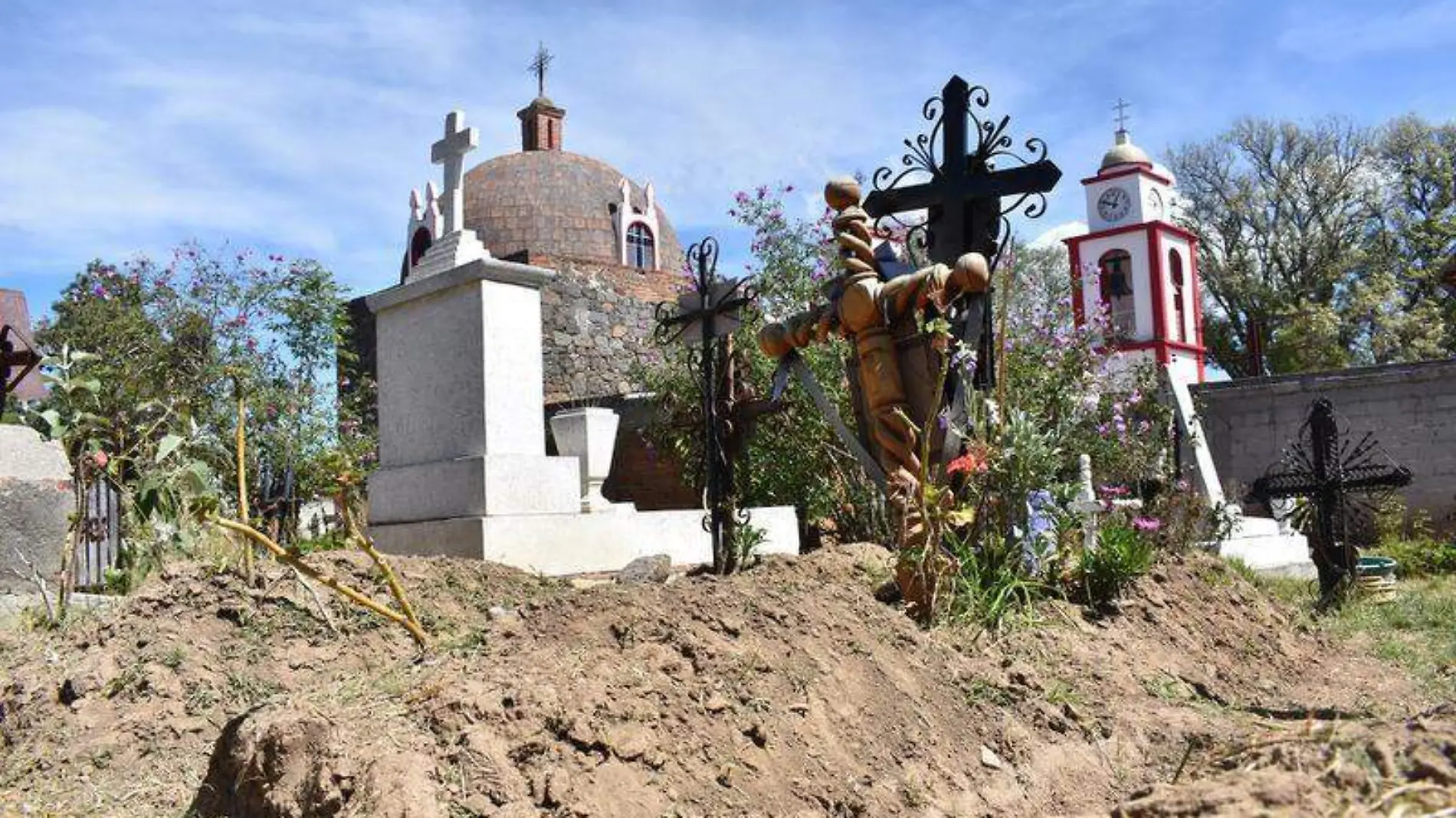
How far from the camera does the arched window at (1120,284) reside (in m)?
27.5

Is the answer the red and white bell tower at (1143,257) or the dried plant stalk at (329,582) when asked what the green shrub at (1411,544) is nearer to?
the dried plant stalk at (329,582)

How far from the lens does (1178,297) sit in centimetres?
2792

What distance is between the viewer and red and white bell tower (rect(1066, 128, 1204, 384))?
27.0 meters

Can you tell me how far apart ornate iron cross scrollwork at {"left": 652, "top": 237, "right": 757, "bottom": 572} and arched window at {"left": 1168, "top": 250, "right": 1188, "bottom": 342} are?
23.6m

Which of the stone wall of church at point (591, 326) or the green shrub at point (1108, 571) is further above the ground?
the stone wall of church at point (591, 326)

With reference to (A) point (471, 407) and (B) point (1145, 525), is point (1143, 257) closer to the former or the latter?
(B) point (1145, 525)

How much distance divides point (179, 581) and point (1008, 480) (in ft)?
10.3

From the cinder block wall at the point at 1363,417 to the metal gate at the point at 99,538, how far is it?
1051 cm

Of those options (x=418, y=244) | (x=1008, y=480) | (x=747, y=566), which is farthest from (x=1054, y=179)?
(x=418, y=244)

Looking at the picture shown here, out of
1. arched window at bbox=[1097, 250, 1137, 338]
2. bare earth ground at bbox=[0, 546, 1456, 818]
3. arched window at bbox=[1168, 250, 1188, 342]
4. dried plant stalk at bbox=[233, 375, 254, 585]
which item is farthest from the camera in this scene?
arched window at bbox=[1168, 250, 1188, 342]

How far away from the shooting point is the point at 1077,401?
27.9 ft

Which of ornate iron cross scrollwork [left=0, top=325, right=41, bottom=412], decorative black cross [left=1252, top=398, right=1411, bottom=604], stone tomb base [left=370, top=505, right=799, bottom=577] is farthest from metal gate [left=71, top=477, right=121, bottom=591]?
decorative black cross [left=1252, top=398, right=1411, bottom=604]

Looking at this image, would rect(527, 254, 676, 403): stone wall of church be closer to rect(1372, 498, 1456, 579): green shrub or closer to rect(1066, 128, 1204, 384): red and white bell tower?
rect(1372, 498, 1456, 579): green shrub

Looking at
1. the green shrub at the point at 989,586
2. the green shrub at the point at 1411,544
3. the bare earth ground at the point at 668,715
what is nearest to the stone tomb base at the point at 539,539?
the bare earth ground at the point at 668,715
